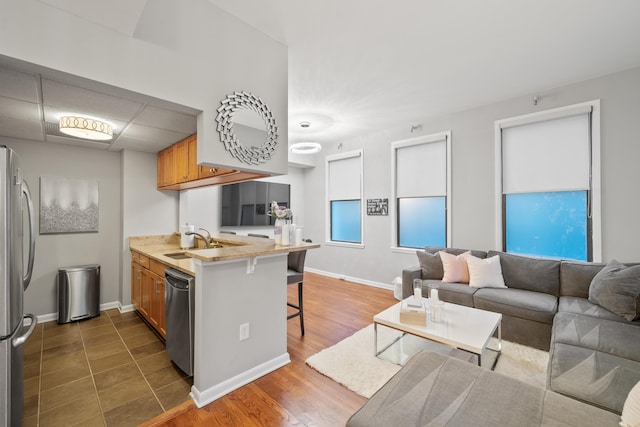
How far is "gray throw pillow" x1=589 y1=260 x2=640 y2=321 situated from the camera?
2.25 m

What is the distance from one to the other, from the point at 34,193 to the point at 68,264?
39.0 inches

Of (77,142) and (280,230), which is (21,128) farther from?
(280,230)

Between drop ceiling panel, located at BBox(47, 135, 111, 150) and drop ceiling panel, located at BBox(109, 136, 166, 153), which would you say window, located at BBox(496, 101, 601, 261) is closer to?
drop ceiling panel, located at BBox(109, 136, 166, 153)

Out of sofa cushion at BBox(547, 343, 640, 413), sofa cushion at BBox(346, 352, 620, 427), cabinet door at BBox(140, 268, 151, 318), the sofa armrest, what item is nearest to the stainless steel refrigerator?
cabinet door at BBox(140, 268, 151, 318)

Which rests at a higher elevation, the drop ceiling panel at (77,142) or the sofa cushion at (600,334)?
the drop ceiling panel at (77,142)

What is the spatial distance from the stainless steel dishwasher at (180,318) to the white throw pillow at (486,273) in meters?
3.13

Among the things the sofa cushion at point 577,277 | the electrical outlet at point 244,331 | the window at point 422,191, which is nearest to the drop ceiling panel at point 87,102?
the electrical outlet at point 244,331

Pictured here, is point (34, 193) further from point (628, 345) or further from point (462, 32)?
point (628, 345)

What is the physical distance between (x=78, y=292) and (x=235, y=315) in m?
2.74

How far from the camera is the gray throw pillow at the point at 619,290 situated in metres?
2.25

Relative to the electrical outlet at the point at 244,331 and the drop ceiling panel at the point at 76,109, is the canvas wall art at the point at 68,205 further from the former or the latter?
the electrical outlet at the point at 244,331

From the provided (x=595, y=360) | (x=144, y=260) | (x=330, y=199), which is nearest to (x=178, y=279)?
(x=144, y=260)

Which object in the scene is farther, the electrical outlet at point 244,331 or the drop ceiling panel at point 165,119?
the drop ceiling panel at point 165,119

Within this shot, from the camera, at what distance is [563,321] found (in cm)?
225
